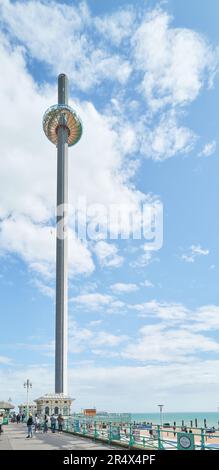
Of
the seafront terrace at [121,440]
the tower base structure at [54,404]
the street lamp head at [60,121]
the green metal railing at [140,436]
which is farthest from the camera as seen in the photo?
the street lamp head at [60,121]

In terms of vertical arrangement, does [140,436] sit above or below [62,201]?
below

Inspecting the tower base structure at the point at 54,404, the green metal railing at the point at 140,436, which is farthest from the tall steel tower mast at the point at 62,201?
the green metal railing at the point at 140,436

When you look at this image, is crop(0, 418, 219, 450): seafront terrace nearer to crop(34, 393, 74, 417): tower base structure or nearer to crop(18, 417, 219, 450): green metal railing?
crop(18, 417, 219, 450): green metal railing

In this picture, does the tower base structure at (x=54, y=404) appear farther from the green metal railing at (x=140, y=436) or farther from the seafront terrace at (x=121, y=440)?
the seafront terrace at (x=121, y=440)

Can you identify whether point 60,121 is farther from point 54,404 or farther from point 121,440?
point 121,440

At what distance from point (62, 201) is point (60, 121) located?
17794 millimetres

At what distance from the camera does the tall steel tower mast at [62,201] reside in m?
61.4

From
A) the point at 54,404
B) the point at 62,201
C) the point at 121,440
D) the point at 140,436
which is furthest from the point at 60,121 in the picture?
the point at 140,436

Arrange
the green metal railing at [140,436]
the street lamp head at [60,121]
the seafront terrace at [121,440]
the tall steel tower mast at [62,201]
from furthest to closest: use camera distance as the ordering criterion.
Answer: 1. the street lamp head at [60,121]
2. the tall steel tower mast at [62,201]
3. the seafront terrace at [121,440]
4. the green metal railing at [140,436]

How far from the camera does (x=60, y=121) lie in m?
78.8
